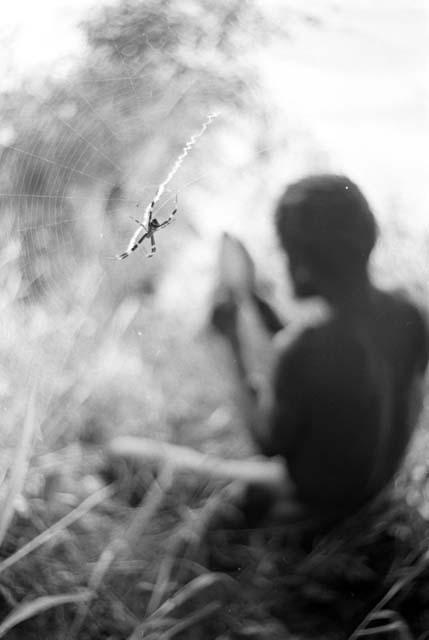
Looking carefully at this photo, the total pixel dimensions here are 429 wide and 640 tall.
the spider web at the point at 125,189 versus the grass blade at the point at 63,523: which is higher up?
the spider web at the point at 125,189

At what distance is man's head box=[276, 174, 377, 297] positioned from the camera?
1275 millimetres

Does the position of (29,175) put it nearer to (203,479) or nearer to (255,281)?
(255,281)

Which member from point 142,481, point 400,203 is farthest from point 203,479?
point 400,203

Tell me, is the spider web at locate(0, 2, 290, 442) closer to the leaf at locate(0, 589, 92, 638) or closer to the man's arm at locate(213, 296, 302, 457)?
the man's arm at locate(213, 296, 302, 457)

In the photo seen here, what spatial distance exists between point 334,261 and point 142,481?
19.4 inches

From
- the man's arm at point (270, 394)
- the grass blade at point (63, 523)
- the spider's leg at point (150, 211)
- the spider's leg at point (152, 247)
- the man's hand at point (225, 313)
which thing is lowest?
the grass blade at point (63, 523)

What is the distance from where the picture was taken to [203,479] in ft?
4.24

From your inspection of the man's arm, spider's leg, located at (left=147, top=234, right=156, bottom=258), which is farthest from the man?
spider's leg, located at (left=147, top=234, right=156, bottom=258)

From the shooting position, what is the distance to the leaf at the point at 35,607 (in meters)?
1.30

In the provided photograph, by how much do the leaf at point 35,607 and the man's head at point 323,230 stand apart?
638 mm

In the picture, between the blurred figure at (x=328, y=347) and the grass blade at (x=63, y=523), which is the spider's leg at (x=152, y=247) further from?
the grass blade at (x=63, y=523)

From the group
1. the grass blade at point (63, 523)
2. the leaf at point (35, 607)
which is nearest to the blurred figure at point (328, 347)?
the grass blade at point (63, 523)

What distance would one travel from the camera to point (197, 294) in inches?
50.4

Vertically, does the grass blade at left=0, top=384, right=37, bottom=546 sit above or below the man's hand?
below
